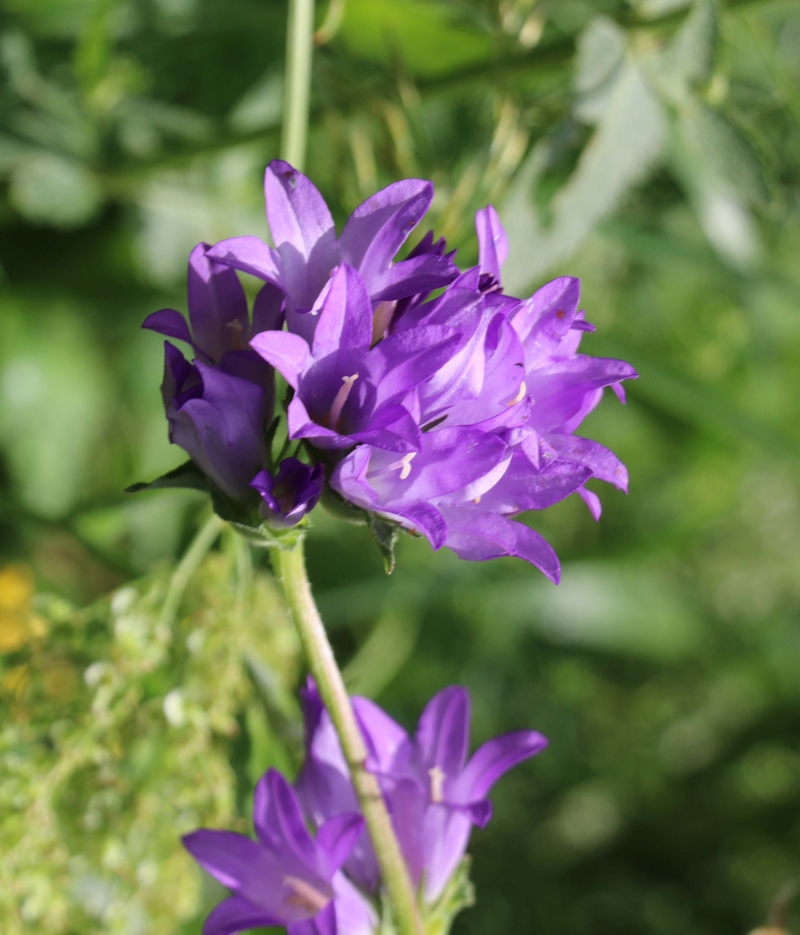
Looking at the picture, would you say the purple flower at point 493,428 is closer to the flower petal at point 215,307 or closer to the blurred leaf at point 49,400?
the flower petal at point 215,307

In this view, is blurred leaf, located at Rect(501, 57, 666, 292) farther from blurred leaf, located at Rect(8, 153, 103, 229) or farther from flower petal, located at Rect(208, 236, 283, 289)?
blurred leaf, located at Rect(8, 153, 103, 229)

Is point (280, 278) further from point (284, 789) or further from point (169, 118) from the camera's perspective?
point (169, 118)

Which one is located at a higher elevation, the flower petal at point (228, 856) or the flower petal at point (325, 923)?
the flower petal at point (325, 923)

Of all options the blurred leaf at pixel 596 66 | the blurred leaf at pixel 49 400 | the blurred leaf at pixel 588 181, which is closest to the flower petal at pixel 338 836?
the blurred leaf at pixel 588 181

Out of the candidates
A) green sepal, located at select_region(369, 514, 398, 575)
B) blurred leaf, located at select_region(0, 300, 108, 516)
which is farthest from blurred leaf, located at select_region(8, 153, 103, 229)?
green sepal, located at select_region(369, 514, 398, 575)

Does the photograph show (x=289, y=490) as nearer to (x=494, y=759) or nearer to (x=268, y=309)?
(x=268, y=309)

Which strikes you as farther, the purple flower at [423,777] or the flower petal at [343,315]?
the purple flower at [423,777]
